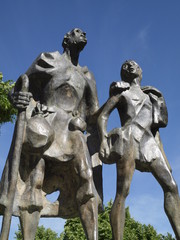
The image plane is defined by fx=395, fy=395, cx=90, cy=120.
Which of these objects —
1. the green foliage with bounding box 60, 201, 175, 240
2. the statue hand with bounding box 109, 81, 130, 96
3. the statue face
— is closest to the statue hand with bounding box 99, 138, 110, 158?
the statue hand with bounding box 109, 81, 130, 96

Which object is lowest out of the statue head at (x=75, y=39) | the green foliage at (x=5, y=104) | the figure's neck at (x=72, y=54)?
the figure's neck at (x=72, y=54)

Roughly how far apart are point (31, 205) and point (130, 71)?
9.82ft

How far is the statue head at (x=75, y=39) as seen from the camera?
22.8 ft

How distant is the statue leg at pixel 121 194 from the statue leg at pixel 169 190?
397 millimetres

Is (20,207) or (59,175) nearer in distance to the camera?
(20,207)

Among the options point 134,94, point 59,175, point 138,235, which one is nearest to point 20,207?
point 59,175

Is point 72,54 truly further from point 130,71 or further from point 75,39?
point 130,71

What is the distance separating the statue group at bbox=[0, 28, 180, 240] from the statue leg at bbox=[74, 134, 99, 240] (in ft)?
0.05

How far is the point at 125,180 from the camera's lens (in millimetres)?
6070

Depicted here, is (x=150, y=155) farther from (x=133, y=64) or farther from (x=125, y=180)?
(x=133, y=64)

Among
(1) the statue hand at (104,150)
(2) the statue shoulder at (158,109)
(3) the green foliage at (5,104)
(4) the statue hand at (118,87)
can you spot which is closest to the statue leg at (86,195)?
(1) the statue hand at (104,150)

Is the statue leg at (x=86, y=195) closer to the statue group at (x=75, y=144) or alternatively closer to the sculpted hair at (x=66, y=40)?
the statue group at (x=75, y=144)

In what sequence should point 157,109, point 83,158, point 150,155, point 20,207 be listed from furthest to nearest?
point 157,109 < point 150,155 < point 83,158 < point 20,207

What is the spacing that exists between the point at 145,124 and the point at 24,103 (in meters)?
2.10
